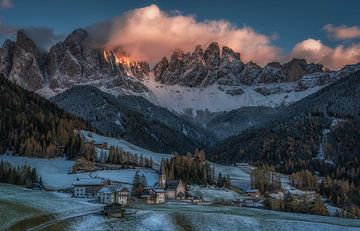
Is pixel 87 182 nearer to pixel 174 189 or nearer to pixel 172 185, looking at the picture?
pixel 174 189

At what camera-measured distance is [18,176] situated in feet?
585

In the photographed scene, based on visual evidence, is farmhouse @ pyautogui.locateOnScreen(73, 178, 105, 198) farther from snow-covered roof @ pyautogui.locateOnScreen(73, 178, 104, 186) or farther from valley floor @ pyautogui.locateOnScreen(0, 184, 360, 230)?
valley floor @ pyautogui.locateOnScreen(0, 184, 360, 230)

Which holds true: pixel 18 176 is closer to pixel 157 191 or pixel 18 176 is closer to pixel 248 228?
pixel 157 191

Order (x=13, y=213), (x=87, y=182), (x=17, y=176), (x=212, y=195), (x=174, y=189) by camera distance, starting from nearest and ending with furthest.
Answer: (x=13, y=213)
(x=87, y=182)
(x=17, y=176)
(x=174, y=189)
(x=212, y=195)

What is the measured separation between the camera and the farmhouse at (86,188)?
15769 cm

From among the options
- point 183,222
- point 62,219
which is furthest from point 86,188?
point 183,222

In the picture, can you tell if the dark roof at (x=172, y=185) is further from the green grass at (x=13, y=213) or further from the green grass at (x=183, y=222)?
the green grass at (x=13, y=213)

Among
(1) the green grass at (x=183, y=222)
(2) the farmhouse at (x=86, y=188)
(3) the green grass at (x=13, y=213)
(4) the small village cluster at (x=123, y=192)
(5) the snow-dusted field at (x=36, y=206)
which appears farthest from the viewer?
(2) the farmhouse at (x=86, y=188)

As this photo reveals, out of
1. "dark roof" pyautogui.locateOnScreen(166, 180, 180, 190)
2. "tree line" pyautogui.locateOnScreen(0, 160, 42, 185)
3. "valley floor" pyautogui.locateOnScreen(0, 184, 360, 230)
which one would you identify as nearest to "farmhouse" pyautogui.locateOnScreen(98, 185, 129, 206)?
"valley floor" pyautogui.locateOnScreen(0, 184, 360, 230)

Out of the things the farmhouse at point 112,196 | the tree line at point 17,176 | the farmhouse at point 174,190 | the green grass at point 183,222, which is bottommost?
the green grass at point 183,222

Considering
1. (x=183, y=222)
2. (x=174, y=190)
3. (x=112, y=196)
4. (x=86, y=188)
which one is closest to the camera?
(x=183, y=222)

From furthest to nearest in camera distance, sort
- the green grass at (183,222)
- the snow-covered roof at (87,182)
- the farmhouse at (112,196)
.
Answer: the snow-covered roof at (87,182)
the farmhouse at (112,196)
the green grass at (183,222)

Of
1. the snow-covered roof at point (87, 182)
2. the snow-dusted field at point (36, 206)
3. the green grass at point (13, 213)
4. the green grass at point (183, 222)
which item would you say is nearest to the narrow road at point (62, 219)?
the snow-dusted field at point (36, 206)

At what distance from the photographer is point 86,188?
160 meters
